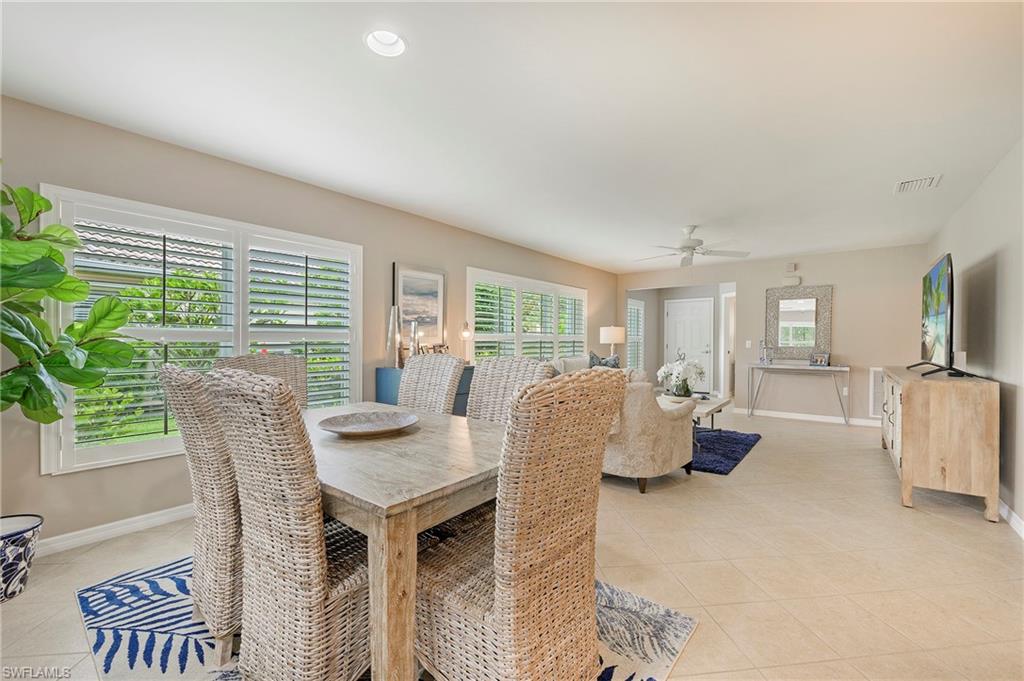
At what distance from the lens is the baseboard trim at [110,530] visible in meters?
2.40

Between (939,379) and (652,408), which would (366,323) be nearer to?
(652,408)

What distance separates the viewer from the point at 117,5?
5.43ft

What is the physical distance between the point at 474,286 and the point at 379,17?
350 centimetres

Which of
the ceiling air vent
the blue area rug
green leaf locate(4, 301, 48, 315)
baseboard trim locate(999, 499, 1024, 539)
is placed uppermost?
the ceiling air vent

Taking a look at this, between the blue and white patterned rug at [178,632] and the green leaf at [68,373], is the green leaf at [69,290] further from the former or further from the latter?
the blue and white patterned rug at [178,632]

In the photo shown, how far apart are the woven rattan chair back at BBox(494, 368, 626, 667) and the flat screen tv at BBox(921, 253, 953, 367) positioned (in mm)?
3398

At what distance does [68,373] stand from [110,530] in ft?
3.96

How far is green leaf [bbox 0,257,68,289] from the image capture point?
71.8 inches

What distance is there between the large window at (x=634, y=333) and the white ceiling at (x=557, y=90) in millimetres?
5060

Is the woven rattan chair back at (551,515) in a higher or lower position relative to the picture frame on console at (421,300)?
lower

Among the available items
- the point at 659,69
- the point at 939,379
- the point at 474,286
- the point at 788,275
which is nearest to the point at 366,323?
the point at 474,286

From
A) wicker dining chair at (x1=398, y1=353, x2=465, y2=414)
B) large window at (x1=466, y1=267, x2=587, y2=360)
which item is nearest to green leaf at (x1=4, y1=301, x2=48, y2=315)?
wicker dining chair at (x1=398, y1=353, x2=465, y2=414)

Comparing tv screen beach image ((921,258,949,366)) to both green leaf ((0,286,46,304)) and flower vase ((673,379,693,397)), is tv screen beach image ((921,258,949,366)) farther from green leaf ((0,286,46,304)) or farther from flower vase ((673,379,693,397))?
green leaf ((0,286,46,304))

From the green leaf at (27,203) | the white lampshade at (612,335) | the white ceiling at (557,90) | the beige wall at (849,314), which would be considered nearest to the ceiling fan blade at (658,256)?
the white lampshade at (612,335)
